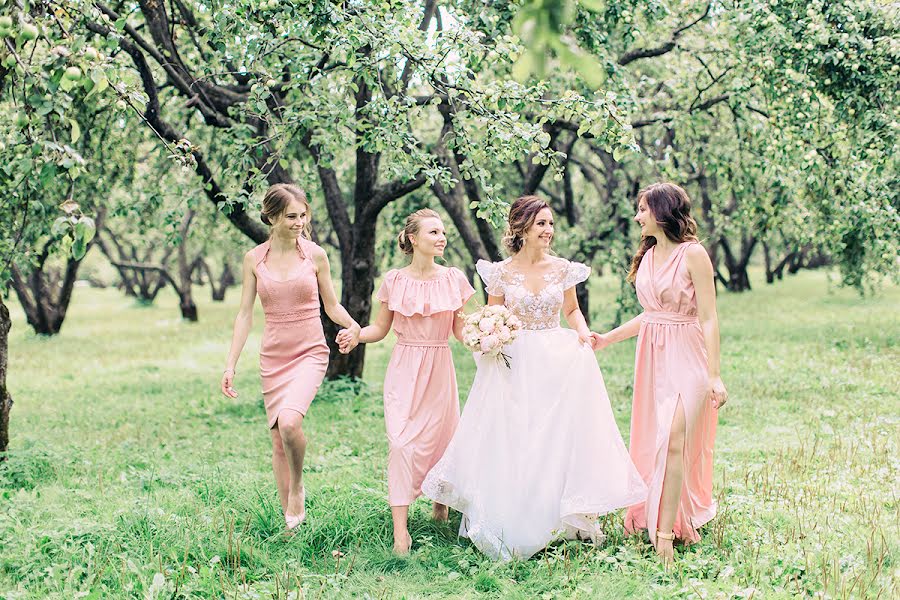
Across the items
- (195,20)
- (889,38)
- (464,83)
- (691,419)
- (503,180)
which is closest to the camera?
(691,419)

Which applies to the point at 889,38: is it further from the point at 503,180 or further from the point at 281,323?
the point at 503,180

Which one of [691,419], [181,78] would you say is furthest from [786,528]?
[181,78]

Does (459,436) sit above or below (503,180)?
below

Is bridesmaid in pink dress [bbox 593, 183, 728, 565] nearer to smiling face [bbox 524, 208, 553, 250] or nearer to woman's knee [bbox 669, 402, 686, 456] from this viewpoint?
woman's knee [bbox 669, 402, 686, 456]

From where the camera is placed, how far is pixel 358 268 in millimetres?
10766

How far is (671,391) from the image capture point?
16.6 feet

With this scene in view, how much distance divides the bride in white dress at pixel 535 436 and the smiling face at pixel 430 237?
46 centimetres

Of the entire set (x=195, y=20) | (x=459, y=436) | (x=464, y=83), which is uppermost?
(x=195, y=20)

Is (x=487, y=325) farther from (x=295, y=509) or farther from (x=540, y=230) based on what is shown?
(x=295, y=509)

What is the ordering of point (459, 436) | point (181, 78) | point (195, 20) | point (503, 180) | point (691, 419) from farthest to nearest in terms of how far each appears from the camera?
point (503, 180)
point (195, 20)
point (181, 78)
point (459, 436)
point (691, 419)

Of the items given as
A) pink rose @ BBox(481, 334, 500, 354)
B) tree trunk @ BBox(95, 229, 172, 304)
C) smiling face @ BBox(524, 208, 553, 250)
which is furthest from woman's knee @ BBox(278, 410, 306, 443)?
tree trunk @ BBox(95, 229, 172, 304)

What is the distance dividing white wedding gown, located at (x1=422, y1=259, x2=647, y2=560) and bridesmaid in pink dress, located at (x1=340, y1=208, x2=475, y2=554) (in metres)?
0.24

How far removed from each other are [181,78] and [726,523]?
720cm

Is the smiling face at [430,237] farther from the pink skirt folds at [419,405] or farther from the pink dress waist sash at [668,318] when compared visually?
the pink dress waist sash at [668,318]
